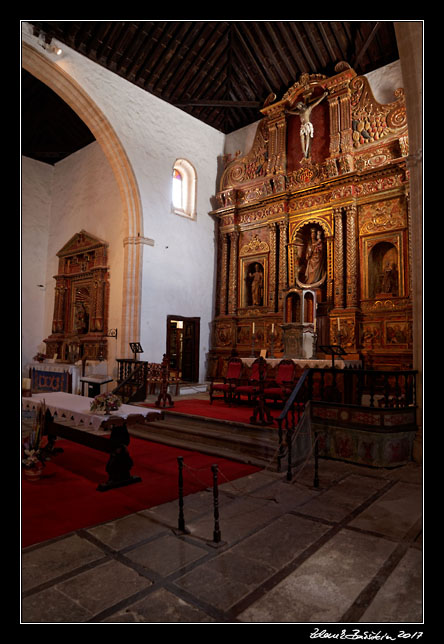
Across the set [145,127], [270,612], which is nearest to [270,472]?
[270,612]

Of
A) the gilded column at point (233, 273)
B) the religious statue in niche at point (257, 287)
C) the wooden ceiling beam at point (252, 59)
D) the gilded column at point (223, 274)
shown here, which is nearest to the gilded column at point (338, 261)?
the religious statue in niche at point (257, 287)

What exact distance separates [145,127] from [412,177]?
972 cm

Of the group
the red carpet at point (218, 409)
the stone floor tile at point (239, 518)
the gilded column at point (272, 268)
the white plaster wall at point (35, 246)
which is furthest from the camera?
the white plaster wall at point (35, 246)

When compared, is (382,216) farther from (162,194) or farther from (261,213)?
(162,194)

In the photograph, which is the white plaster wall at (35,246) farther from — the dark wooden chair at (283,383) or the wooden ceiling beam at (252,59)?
the dark wooden chair at (283,383)

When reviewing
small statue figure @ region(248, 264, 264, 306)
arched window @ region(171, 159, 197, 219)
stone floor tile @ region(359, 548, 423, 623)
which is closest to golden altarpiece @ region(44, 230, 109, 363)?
arched window @ region(171, 159, 197, 219)

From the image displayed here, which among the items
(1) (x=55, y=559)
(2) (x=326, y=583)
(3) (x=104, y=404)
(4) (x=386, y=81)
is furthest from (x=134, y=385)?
(4) (x=386, y=81)

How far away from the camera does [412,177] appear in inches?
227

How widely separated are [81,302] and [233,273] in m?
5.67

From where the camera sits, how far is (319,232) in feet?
41.5

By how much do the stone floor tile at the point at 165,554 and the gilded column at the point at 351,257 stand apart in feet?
29.3

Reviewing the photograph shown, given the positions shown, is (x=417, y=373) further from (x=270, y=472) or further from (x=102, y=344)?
(x=102, y=344)

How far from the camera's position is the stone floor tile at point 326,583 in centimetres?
265

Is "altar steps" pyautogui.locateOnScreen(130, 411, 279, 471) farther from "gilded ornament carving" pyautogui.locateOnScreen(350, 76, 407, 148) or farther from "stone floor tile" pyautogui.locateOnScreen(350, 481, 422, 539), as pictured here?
"gilded ornament carving" pyautogui.locateOnScreen(350, 76, 407, 148)
